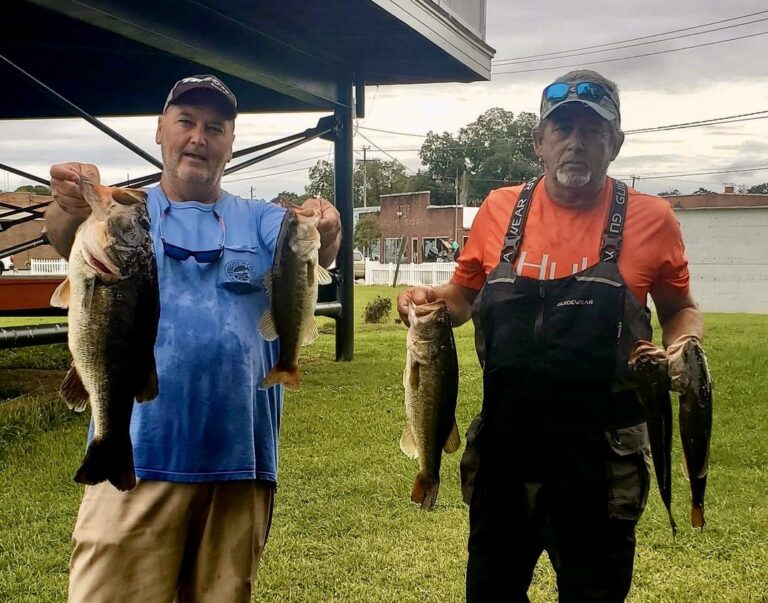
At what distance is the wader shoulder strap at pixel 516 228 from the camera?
3012mm

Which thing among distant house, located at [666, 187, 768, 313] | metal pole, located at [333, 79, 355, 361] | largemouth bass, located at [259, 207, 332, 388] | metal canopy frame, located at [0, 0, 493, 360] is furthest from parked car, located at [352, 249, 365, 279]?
largemouth bass, located at [259, 207, 332, 388]

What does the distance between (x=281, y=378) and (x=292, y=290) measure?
0.33 meters

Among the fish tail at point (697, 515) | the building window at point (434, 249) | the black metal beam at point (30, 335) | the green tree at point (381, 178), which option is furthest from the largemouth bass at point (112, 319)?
the green tree at point (381, 178)

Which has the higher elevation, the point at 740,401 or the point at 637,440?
the point at 637,440

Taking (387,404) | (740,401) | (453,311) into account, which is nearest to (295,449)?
(387,404)

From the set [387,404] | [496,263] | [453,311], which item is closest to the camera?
[496,263]

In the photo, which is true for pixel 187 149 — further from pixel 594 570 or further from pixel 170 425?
pixel 594 570

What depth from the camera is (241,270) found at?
2.88 meters

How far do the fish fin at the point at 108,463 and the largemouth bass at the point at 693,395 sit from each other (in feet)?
5.78

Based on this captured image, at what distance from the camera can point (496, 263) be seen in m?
3.08

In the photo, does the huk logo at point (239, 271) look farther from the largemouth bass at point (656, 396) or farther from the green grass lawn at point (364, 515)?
the green grass lawn at point (364, 515)

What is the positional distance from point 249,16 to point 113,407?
6277mm

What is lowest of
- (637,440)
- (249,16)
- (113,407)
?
(637,440)

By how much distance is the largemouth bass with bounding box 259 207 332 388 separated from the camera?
8.97 feet
